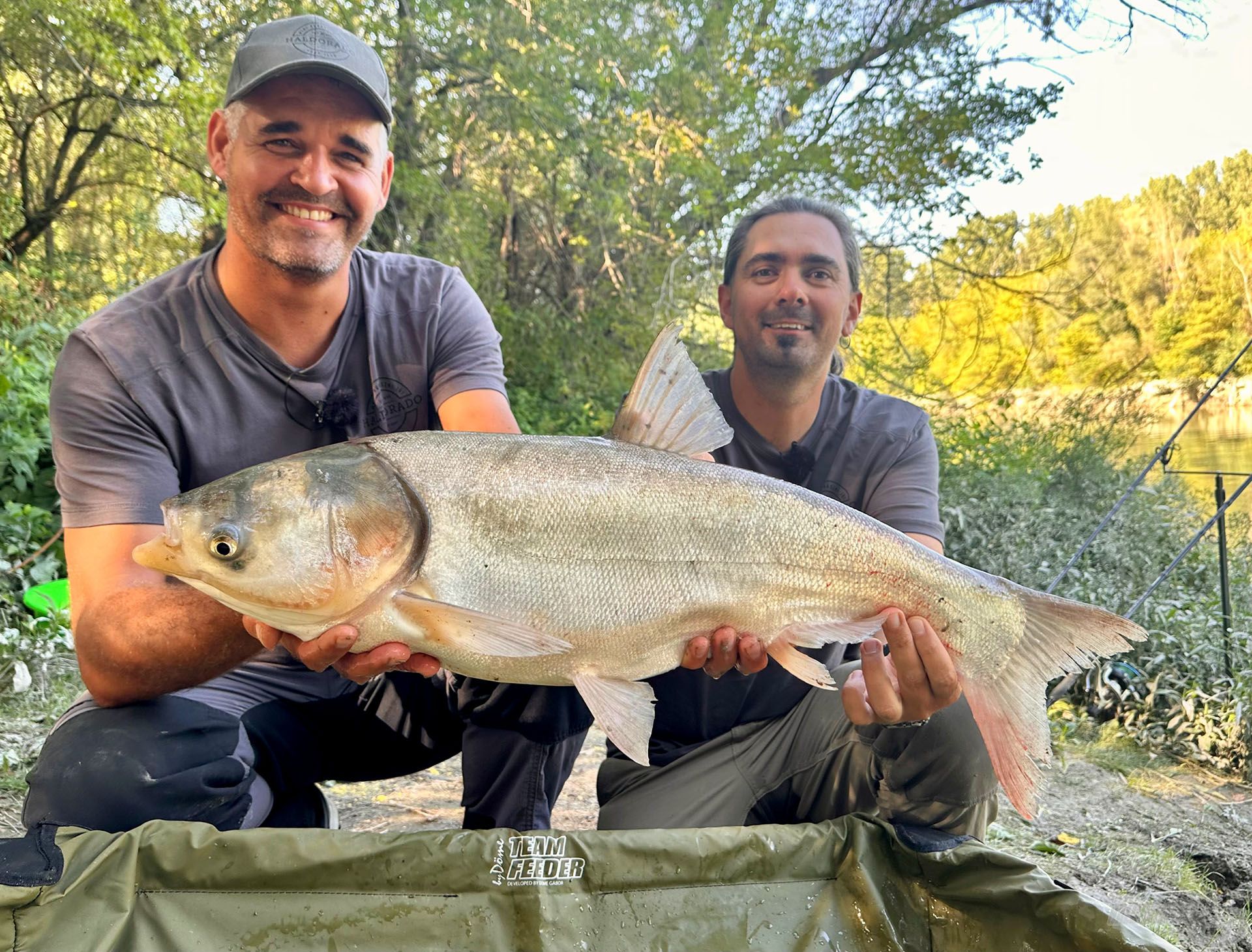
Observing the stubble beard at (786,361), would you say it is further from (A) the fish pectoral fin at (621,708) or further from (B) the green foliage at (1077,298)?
(B) the green foliage at (1077,298)

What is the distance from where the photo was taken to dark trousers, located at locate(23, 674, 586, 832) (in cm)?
177

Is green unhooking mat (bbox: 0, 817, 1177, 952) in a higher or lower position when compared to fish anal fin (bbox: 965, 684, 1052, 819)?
lower

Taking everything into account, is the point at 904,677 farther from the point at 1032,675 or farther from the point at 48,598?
the point at 48,598

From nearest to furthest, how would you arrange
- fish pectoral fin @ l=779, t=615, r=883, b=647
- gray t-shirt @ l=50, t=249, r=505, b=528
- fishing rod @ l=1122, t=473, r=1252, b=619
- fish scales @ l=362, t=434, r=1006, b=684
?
fish scales @ l=362, t=434, r=1006, b=684
fish pectoral fin @ l=779, t=615, r=883, b=647
gray t-shirt @ l=50, t=249, r=505, b=528
fishing rod @ l=1122, t=473, r=1252, b=619

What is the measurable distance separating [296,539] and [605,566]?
1.73 ft

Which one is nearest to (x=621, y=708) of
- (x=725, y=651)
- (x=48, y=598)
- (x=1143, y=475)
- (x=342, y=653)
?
(x=725, y=651)

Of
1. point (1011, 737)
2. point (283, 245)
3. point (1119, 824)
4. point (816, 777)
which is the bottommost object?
point (1119, 824)

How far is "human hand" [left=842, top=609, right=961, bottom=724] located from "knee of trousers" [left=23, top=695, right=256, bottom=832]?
1.31m

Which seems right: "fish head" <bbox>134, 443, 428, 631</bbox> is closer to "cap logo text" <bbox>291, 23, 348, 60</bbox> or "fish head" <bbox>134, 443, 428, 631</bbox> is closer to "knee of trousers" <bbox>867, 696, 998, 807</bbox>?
"knee of trousers" <bbox>867, 696, 998, 807</bbox>

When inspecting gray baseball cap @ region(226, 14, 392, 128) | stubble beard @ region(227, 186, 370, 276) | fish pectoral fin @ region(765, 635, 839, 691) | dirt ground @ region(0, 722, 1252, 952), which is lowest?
dirt ground @ region(0, 722, 1252, 952)

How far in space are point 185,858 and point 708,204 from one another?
7.28 metres

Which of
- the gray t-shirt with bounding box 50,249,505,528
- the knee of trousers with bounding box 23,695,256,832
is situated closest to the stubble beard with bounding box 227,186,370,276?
the gray t-shirt with bounding box 50,249,505,528

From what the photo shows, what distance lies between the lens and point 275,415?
85.7 inches

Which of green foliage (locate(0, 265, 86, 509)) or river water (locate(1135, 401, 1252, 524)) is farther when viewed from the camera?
river water (locate(1135, 401, 1252, 524))
